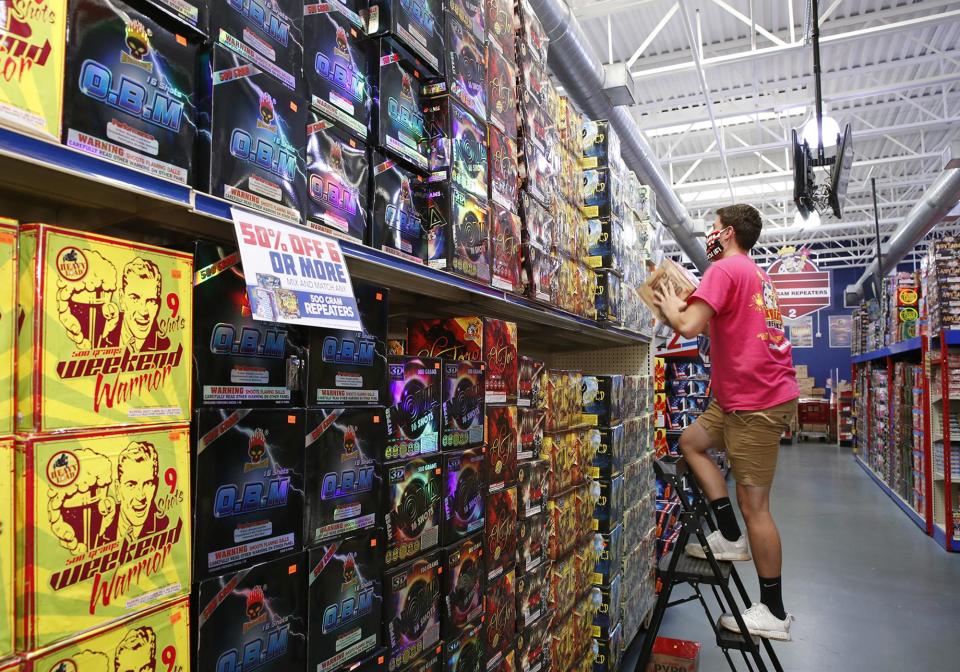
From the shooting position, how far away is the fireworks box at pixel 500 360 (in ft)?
6.57

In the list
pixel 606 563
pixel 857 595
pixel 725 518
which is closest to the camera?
pixel 725 518

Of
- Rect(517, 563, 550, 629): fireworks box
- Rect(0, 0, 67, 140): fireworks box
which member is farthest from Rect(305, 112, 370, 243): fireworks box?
Rect(517, 563, 550, 629): fireworks box

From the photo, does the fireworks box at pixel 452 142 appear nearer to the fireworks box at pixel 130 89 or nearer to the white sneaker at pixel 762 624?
the fireworks box at pixel 130 89

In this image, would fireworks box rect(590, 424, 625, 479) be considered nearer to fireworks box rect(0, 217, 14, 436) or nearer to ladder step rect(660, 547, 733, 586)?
ladder step rect(660, 547, 733, 586)

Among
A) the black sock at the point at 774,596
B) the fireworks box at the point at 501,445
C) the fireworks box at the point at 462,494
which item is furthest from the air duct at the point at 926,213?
the fireworks box at the point at 462,494

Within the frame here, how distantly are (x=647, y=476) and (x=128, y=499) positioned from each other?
3923 mm

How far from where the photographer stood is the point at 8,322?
30.6 inches

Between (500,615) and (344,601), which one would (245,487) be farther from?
(500,615)

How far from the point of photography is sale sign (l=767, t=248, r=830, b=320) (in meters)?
16.3

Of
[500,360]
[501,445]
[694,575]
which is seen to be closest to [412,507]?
[501,445]

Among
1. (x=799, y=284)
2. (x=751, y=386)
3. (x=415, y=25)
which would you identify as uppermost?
(x=799, y=284)

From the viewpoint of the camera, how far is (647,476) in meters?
4.38

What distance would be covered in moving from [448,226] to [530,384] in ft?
2.79

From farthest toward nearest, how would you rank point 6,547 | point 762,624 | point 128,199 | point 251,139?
point 762,624
point 251,139
point 128,199
point 6,547
